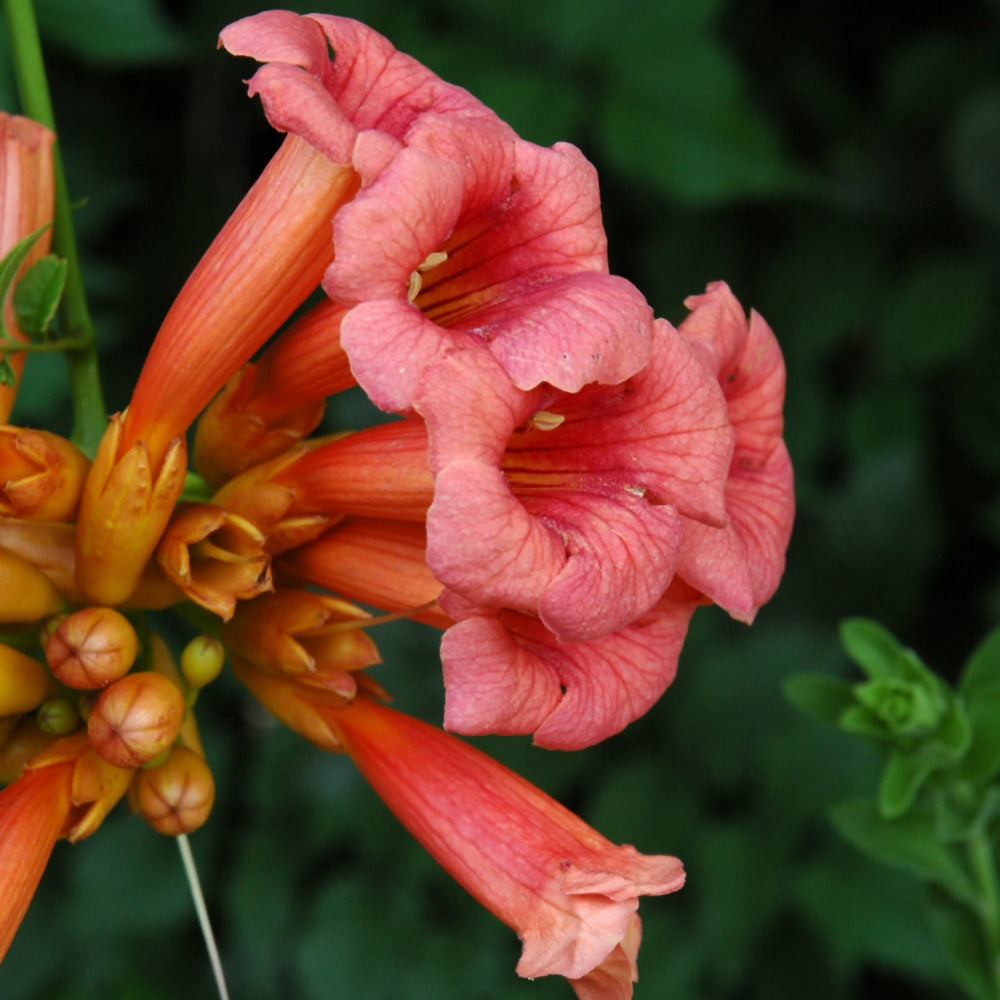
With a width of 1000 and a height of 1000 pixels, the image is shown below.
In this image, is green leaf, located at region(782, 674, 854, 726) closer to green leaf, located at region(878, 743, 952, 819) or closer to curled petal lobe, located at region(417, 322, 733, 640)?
green leaf, located at region(878, 743, 952, 819)

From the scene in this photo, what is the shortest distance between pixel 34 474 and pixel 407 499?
0.51m

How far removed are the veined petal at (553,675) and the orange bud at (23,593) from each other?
0.64 metres

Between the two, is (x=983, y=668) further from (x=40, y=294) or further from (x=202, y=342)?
(x=40, y=294)

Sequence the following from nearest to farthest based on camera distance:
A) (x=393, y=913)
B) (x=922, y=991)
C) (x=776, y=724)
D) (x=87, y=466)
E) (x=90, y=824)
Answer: (x=90, y=824) < (x=87, y=466) < (x=393, y=913) < (x=776, y=724) < (x=922, y=991)

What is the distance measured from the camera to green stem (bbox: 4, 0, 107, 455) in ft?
5.42

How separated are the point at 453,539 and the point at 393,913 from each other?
1.85 metres

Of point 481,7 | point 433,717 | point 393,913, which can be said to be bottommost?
point 393,913

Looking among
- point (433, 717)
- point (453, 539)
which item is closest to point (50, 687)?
point (453, 539)

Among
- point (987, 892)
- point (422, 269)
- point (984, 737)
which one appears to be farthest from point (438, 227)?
point (987, 892)

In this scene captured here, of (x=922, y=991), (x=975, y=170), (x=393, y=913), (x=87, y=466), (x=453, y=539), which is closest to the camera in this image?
(x=453, y=539)

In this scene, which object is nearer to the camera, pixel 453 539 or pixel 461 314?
pixel 453 539

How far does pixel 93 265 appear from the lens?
2936 millimetres

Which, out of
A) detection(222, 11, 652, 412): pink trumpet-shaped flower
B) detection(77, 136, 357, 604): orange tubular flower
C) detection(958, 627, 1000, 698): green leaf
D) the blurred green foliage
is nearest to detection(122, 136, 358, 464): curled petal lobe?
detection(77, 136, 357, 604): orange tubular flower

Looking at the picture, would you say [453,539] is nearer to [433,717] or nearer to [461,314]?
[461,314]
